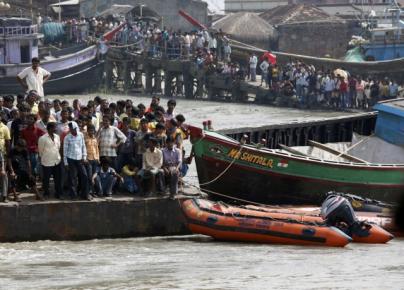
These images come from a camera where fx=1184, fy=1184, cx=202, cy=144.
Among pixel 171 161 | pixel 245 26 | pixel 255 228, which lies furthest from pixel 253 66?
pixel 255 228

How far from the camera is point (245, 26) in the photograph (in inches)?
2079

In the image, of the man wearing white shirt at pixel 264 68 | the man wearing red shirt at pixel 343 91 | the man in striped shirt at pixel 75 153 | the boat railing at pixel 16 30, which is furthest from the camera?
the man wearing white shirt at pixel 264 68

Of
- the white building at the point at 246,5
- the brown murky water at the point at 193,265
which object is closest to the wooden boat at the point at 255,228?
the brown murky water at the point at 193,265

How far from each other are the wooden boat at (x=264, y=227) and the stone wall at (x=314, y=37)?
35.4 metres

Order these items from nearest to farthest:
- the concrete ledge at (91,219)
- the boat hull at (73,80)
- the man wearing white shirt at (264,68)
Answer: the concrete ledge at (91,219), the boat hull at (73,80), the man wearing white shirt at (264,68)

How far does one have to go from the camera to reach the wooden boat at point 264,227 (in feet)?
57.0

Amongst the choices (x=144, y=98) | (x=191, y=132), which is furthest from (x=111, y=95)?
(x=191, y=132)

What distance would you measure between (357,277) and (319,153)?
27.3 feet

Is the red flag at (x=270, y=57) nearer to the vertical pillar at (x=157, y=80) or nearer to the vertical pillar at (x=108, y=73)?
the vertical pillar at (x=157, y=80)

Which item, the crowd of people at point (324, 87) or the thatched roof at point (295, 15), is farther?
the thatched roof at point (295, 15)

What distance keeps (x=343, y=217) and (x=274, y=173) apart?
261cm

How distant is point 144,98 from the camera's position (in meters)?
41.5

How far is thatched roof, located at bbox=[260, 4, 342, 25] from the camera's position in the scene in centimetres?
5469

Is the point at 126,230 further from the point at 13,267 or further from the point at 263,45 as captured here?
the point at 263,45
